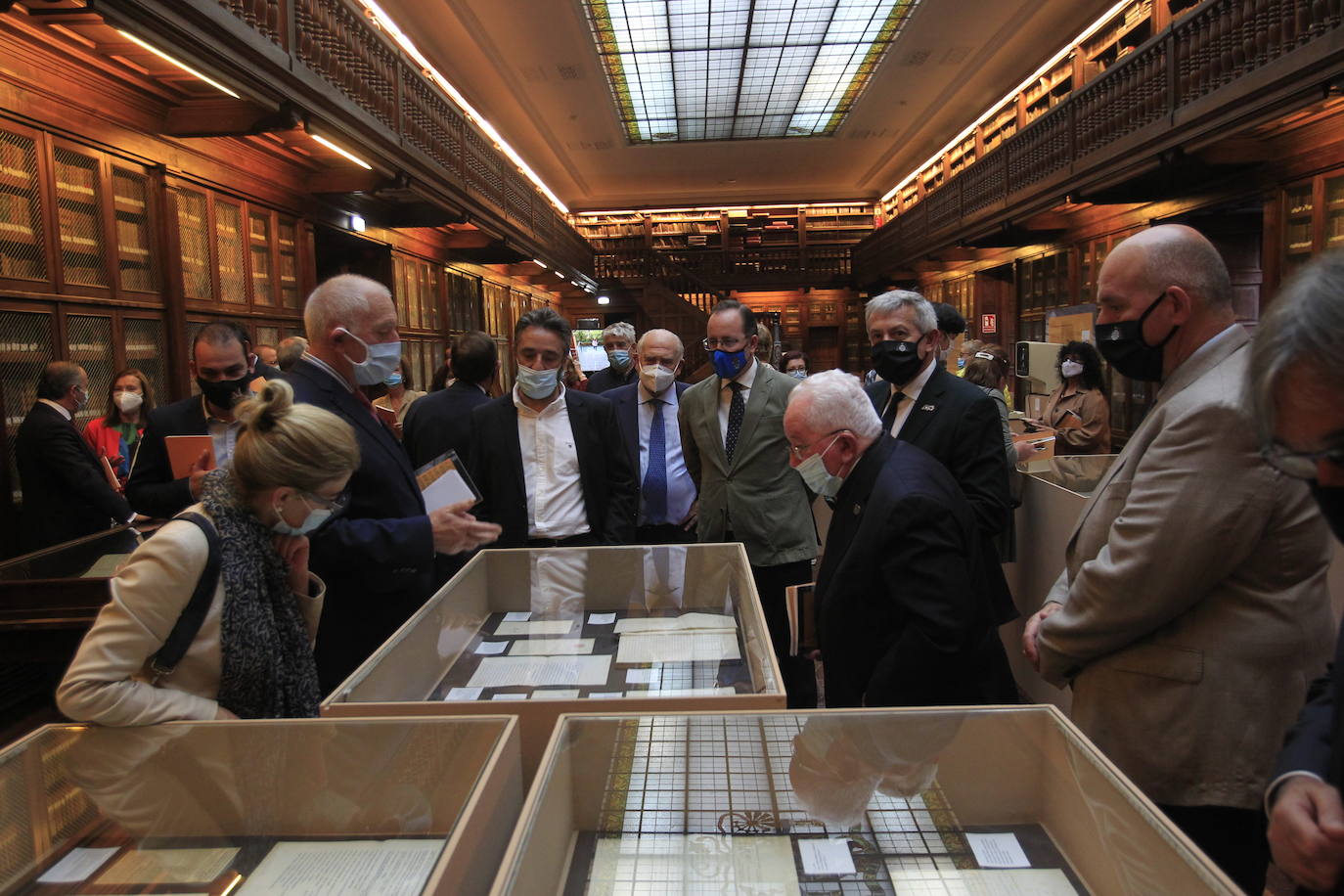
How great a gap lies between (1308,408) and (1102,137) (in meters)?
8.71

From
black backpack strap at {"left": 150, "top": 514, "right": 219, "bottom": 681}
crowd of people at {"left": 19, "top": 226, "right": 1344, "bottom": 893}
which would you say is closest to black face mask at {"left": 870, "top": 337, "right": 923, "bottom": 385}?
crowd of people at {"left": 19, "top": 226, "right": 1344, "bottom": 893}

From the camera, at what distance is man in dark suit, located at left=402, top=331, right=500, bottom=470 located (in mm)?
3604

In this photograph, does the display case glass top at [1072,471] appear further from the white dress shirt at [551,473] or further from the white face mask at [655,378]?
the white dress shirt at [551,473]

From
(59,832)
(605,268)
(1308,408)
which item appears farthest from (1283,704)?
(605,268)

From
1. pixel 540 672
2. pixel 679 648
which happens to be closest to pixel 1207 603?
pixel 679 648

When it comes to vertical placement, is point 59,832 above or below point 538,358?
below

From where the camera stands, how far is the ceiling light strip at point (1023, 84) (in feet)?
33.9

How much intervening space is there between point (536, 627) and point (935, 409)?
63.4 inches

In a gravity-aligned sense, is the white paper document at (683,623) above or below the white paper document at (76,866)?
above

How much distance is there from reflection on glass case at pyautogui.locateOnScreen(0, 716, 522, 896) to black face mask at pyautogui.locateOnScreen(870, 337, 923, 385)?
7.00ft

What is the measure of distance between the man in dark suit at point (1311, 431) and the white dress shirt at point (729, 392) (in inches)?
103

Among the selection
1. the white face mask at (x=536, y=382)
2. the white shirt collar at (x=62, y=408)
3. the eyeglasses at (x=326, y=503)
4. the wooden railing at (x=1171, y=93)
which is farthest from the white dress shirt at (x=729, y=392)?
the wooden railing at (x=1171, y=93)

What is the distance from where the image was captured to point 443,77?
40.1 feet

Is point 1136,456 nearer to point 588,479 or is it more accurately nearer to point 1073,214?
point 588,479
